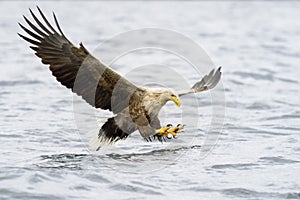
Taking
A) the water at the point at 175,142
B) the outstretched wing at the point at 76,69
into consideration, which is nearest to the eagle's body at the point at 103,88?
the outstretched wing at the point at 76,69

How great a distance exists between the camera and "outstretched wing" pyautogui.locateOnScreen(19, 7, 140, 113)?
24.4 feet

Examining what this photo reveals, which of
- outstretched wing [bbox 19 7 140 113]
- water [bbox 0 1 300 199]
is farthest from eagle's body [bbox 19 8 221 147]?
water [bbox 0 1 300 199]

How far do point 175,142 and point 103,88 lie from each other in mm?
1336

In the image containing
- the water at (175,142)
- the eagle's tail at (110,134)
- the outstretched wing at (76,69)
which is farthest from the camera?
the eagle's tail at (110,134)

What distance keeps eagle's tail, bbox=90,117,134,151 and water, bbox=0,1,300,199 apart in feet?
0.51

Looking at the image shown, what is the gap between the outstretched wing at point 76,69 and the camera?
743 centimetres

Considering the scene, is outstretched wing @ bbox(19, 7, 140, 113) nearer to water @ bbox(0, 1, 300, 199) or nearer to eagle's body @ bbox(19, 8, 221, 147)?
eagle's body @ bbox(19, 8, 221, 147)

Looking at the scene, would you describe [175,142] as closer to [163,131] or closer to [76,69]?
[163,131]

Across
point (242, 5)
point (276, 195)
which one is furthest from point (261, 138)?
point (242, 5)

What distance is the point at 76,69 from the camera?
7.51 m

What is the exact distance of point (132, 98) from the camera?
778 cm

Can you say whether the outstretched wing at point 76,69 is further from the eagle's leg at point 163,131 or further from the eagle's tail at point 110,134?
the eagle's leg at point 163,131

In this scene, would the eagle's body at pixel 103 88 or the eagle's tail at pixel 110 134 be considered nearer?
the eagle's body at pixel 103 88

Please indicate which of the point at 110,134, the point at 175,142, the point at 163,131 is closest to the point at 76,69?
the point at 110,134
